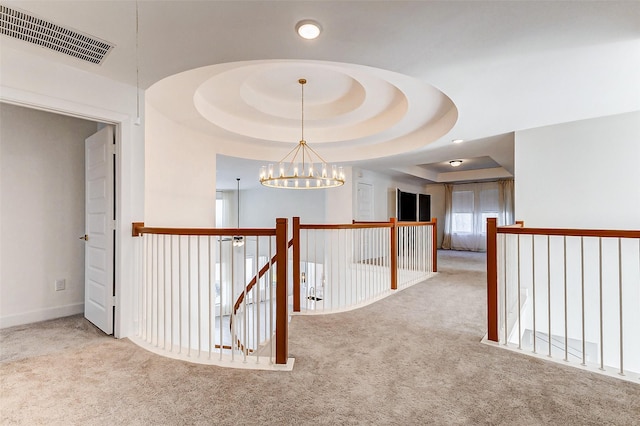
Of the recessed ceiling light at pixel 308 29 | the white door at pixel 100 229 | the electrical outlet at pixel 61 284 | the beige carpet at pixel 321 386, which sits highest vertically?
the recessed ceiling light at pixel 308 29

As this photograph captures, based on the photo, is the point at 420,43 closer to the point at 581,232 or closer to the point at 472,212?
the point at 581,232

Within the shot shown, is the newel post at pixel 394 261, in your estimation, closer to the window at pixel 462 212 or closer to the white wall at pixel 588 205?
the white wall at pixel 588 205

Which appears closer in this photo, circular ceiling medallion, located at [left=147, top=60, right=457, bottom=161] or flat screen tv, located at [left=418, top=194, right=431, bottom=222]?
circular ceiling medallion, located at [left=147, top=60, right=457, bottom=161]

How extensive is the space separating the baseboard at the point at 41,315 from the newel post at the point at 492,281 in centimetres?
435

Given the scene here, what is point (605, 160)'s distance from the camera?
387cm

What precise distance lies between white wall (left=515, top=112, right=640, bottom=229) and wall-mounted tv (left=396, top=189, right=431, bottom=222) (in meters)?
3.77

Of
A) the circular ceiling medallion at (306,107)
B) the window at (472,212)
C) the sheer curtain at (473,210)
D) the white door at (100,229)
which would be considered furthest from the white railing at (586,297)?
the window at (472,212)

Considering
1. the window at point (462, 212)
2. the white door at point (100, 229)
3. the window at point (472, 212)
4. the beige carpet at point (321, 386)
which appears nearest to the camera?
the beige carpet at point (321, 386)

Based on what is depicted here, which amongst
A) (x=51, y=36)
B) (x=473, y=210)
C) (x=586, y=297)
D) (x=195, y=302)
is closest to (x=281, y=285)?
(x=51, y=36)

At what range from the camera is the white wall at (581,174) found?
12.3ft

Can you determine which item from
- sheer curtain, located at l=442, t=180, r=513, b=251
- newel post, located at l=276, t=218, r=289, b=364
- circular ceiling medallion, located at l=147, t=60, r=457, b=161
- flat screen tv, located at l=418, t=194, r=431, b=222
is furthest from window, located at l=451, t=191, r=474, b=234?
newel post, located at l=276, t=218, r=289, b=364

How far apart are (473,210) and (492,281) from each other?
7.41 meters

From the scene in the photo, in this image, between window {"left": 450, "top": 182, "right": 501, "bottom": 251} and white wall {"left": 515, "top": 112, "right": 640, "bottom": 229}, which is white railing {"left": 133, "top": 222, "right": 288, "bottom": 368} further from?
Answer: window {"left": 450, "top": 182, "right": 501, "bottom": 251}

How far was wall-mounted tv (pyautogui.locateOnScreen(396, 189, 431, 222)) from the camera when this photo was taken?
8.14 m
